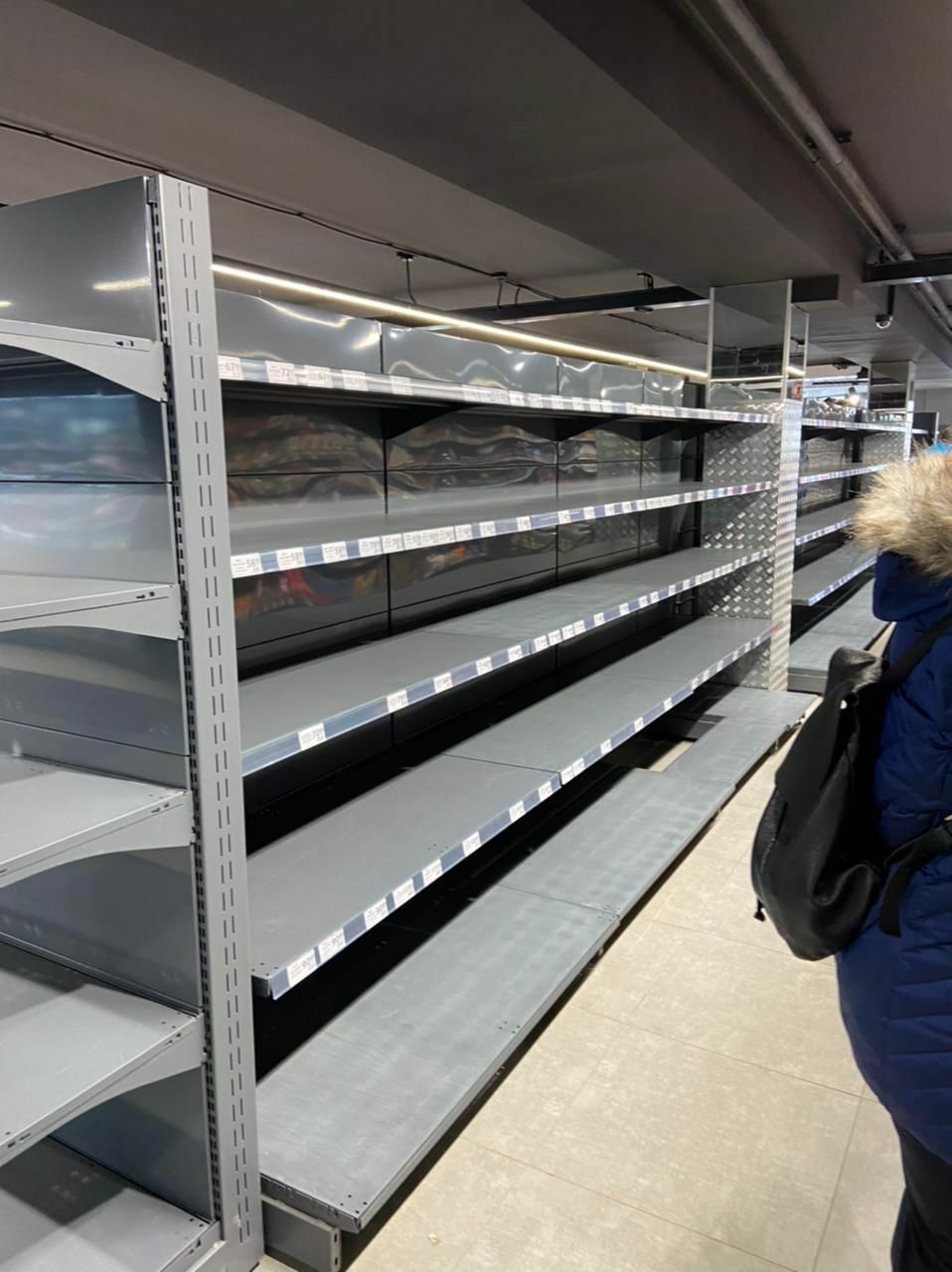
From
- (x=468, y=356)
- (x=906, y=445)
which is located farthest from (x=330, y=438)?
(x=906, y=445)

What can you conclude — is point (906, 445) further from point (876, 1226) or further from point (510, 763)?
point (876, 1226)

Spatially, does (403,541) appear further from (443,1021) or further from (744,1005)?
(744,1005)

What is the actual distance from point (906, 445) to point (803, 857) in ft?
32.0

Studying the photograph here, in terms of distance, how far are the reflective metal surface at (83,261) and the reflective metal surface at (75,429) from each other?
103 millimetres

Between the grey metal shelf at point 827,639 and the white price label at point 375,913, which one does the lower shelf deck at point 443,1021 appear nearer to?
the white price label at point 375,913

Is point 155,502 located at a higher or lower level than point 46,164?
lower

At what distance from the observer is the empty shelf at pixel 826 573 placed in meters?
6.15

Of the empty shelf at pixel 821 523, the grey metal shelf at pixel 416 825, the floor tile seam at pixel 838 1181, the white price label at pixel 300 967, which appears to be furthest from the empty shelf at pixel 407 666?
the empty shelf at pixel 821 523

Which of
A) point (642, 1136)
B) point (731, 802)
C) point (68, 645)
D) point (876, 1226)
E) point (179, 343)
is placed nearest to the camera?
point (179, 343)

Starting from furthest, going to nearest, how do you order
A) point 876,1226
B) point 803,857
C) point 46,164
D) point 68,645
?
point 46,164, point 876,1226, point 68,645, point 803,857

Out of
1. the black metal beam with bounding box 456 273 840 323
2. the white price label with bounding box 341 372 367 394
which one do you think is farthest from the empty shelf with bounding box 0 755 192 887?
the black metal beam with bounding box 456 273 840 323

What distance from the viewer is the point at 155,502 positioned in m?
1.51

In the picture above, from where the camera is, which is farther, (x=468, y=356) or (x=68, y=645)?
(x=468, y=356)

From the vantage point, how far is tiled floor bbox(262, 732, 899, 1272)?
72.9 inches
